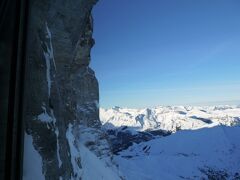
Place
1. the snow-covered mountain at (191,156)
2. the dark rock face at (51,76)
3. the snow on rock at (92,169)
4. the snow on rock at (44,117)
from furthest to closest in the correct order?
1. the snow-covered mountain at (191,156)
2. the snow on rock at (92,169)
3. the snow on rock at (44,117)
4. the dark rock face at (51,76)

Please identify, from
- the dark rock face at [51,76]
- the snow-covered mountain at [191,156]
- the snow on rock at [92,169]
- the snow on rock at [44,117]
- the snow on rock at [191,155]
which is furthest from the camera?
the snow on rock at [191,155]

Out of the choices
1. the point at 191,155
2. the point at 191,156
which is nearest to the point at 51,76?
the point at 191,156

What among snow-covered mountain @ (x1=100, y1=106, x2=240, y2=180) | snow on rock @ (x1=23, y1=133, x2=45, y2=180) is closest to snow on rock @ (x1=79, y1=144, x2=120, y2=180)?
snow on rock @ (x1=23, y1=133, x2=45, y2=180)

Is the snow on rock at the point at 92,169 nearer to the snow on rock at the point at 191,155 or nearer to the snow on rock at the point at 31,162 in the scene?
the snow on rock at the point at 31,162

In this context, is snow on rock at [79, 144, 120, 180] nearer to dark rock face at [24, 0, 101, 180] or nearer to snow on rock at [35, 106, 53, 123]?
dark rock face at [24, 0, 101, 180]

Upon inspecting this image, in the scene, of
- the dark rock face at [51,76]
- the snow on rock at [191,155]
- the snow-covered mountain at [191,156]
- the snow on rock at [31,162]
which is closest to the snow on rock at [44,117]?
the dark rock face at [51,76]

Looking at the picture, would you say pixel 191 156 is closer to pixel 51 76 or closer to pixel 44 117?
pixel 51 76

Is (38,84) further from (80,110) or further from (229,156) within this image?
(229,156)
